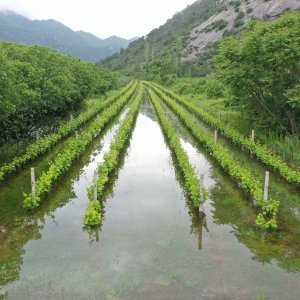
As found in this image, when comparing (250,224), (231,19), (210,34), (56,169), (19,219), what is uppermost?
(231,19)

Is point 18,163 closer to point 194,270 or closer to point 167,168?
point 167,168

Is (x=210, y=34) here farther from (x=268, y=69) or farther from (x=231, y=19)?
(x=268, y=69)

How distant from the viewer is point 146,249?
1081cm

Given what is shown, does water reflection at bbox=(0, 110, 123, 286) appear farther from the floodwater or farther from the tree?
the tree

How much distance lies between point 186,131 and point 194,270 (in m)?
21.8

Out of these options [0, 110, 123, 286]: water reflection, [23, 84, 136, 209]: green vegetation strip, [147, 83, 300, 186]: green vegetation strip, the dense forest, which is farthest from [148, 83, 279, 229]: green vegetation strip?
the dense forest

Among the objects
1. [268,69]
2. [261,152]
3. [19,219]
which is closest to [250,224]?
[19,219]

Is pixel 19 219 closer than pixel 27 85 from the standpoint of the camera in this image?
Yes

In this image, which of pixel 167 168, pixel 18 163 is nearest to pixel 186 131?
pixel 167 168

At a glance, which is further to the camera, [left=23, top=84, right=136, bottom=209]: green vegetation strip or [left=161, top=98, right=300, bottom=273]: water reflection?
[left=23, top=84, right=136, bottom=209]: green vegetation strip

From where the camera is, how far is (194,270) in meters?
9.64

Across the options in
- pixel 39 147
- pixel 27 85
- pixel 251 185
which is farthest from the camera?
pixel 39 147

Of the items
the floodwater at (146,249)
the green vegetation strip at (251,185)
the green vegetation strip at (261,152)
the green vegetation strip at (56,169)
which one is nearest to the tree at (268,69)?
the green vegetation strip at (261,152)

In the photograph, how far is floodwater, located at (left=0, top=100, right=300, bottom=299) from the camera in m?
8.88
